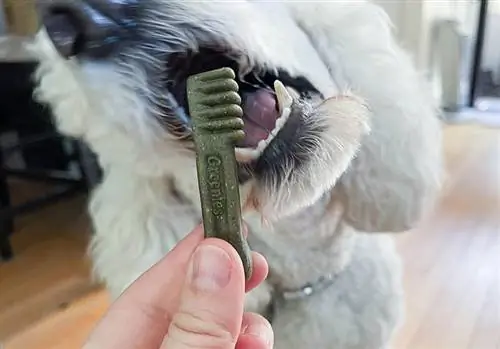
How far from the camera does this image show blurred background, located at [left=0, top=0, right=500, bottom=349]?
3.62ft

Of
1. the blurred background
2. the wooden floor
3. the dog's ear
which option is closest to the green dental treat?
the dog's ear

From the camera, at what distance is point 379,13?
67 cm

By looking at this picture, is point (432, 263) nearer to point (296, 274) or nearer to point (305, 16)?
point (296, 274)

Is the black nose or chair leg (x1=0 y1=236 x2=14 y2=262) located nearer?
the black nose

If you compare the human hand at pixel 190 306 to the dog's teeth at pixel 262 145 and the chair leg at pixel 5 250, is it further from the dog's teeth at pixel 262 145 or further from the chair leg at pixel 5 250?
the chair leg at pixel 5 250

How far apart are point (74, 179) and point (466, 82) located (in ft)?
5.01

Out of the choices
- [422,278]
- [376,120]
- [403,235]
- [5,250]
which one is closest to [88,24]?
[376,120]

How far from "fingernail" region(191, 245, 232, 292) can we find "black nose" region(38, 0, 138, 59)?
0.16 m

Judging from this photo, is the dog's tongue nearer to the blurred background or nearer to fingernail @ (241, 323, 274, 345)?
fingernail @ (241, 323, 274, 345)

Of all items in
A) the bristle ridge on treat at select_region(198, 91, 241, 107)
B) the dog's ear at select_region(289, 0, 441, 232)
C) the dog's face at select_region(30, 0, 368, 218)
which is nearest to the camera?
the bristle ridge on treat at select_region(198, 91, 241, 107)

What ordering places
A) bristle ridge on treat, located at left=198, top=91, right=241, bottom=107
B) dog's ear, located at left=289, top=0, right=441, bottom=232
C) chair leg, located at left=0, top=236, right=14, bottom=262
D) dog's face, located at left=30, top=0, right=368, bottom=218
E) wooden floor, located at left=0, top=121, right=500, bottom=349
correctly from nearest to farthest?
bristle ridge on treat, located at left=198, top=91, right=241, bottom=107, dog's face, located at left=30, top=0, right=368, bottom=218, dog's ear, located at left=289, top=0, right=441, bottom=232, wooden floor, located at left=0, top=121, right=500, bottom=349, chair leg, located at left=0, top=236, right=14, bottom=262

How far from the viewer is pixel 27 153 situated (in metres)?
2.06

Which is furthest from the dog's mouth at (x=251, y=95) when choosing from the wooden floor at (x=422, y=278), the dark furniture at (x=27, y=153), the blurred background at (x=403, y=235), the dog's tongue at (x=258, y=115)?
the dark furniture at (x=27, y=153)

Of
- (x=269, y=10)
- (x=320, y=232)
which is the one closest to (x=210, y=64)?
(x=269, y=10)
